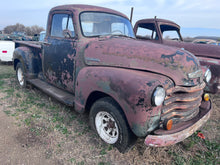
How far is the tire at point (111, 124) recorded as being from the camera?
7.77ft

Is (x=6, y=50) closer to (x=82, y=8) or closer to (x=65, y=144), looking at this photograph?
(x=82, y=8)

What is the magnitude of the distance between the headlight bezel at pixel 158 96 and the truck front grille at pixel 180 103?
0.41 ft

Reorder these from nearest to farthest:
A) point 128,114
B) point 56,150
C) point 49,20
Result: point 128,114 < point 56,150 < point 49,20

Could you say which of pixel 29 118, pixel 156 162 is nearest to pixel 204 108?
pixel 156 162

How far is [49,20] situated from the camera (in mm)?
4004

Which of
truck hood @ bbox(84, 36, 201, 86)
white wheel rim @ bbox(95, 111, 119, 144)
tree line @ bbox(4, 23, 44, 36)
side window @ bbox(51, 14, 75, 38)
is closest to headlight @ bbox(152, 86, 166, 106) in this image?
truck hood @ bbox(84, 36, 201, 86)

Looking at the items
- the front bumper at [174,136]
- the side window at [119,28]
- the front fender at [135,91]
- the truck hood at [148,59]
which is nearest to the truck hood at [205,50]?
the side window at [119,28]

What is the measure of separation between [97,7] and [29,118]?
2628 millimetres

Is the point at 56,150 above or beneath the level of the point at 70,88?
beneath

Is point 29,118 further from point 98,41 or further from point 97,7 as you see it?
point 97,7

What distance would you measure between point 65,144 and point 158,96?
1.68 metres

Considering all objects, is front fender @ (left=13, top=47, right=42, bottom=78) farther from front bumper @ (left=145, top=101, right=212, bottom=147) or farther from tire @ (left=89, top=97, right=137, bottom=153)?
front bumper @ (left=145, top=101, right=212, bottom=147)

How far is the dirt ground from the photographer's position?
2.49 m

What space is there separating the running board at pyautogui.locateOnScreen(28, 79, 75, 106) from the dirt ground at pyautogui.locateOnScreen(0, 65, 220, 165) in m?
0.38
